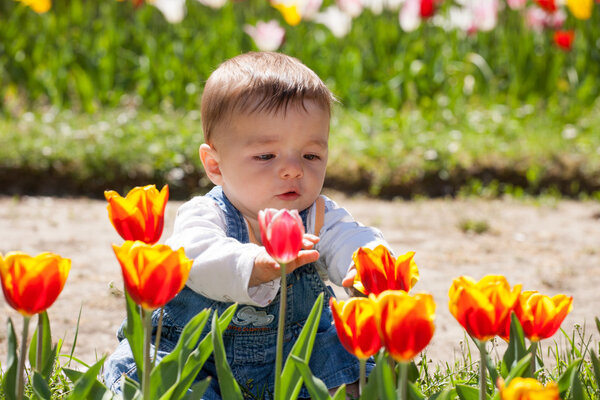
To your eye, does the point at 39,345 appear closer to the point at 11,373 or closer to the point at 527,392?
the point at 11,373

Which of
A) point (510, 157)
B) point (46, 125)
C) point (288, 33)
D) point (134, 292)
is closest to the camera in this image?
point (134, 292)

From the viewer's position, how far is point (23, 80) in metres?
5.31

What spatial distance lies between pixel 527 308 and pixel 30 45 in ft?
16.0

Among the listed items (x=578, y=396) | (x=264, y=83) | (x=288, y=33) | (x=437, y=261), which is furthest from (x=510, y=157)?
(x=578, y=396)

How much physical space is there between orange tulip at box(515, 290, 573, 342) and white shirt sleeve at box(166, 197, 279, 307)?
510mm

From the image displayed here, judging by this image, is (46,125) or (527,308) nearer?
(527,308)

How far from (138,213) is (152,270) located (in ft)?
0.87

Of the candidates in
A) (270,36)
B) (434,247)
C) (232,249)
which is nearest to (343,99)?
(270,36)

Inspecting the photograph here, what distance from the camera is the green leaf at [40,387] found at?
4.17 feet

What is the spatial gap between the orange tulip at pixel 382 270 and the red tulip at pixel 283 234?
146 mm

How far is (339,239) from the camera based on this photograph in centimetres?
184

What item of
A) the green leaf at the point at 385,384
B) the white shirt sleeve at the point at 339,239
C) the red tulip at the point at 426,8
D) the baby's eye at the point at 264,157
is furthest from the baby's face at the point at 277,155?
the red tulip at the point at 426,8

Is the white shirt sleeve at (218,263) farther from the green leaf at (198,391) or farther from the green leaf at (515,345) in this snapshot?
the green leaf at (515,345)

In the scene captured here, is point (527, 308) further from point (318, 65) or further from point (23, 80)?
point (23, 80)
